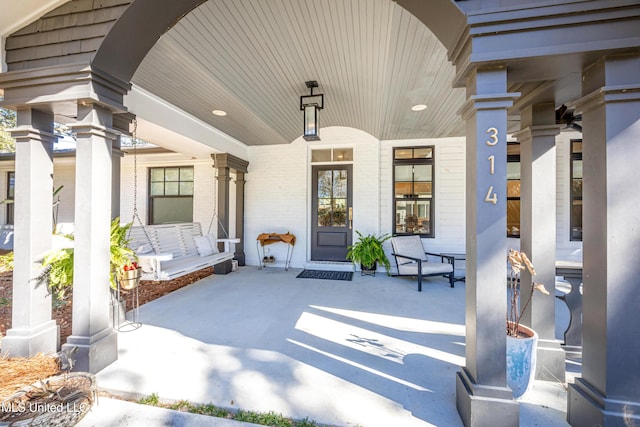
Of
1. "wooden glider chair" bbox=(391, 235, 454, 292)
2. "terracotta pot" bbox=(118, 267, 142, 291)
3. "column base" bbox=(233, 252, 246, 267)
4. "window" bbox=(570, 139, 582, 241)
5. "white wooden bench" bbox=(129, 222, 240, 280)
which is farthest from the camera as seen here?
"column base" bbox=(233, 252, 246, 267)

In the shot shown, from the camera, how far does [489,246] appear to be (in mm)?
1537

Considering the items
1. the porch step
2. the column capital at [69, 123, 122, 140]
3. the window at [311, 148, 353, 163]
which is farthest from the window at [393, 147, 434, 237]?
the column capital at [69, 123, 122, 140]

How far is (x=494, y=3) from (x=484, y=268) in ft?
4.77

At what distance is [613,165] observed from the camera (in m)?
1.43

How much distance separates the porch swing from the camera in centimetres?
327

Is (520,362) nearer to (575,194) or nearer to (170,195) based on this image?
(575,194)

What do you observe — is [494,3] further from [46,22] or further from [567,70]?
[46,22]

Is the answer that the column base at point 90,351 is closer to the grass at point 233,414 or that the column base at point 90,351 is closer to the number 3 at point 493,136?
the grass at point 233,414

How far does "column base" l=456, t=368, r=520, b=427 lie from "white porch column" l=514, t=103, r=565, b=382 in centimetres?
77

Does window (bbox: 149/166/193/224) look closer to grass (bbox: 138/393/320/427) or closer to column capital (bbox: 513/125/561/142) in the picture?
grass (bbox: 138/393/320/427)

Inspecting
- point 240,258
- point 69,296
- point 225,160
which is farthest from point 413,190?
point 69,296

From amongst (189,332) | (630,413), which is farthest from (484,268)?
(189,332)

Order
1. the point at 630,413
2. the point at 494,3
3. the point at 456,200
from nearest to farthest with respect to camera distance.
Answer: the point at 630,413, the point at 494,3, the point at 456,200

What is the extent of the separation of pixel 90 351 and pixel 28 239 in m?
1.03
